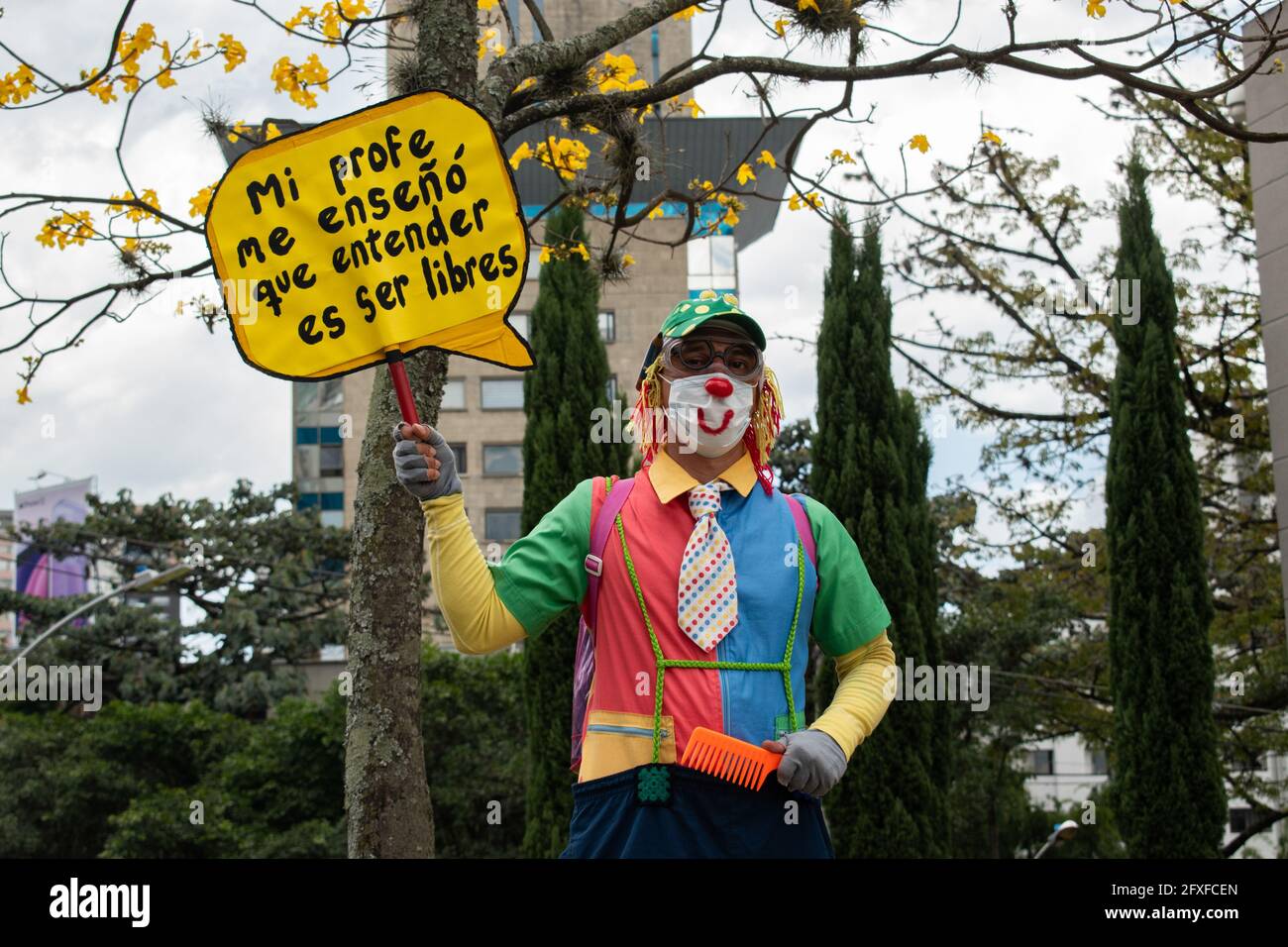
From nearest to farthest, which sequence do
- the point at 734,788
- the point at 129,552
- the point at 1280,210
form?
the point at 734,788 → the point at 1280,210 → the point at 129,552

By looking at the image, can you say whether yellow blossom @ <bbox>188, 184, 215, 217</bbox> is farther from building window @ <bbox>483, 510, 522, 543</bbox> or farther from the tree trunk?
building window @ <bbox>483, 510, 522, 543</bbox>

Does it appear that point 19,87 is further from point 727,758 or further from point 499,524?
point 499,524

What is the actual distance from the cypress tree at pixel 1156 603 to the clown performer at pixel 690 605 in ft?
29.6

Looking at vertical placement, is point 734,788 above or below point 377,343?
below

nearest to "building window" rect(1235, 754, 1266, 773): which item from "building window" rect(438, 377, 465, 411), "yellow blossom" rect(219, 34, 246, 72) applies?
"yellow blossom" rect(219, 34, 246, 72)

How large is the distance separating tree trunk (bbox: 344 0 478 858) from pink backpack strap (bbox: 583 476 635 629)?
1.66 meters

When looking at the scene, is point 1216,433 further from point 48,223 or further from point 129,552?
point 129,552

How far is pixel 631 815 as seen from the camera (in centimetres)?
293

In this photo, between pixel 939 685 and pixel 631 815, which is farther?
pixel 939 685

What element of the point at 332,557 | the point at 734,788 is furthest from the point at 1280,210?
the point at 332,557

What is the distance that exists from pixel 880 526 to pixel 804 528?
9.65 meters

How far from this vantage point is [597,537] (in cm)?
315

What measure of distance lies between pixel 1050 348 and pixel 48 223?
9.82 meters

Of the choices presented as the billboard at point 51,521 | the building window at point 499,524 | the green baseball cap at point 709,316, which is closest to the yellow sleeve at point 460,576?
the green baseball cap at point 709,316
